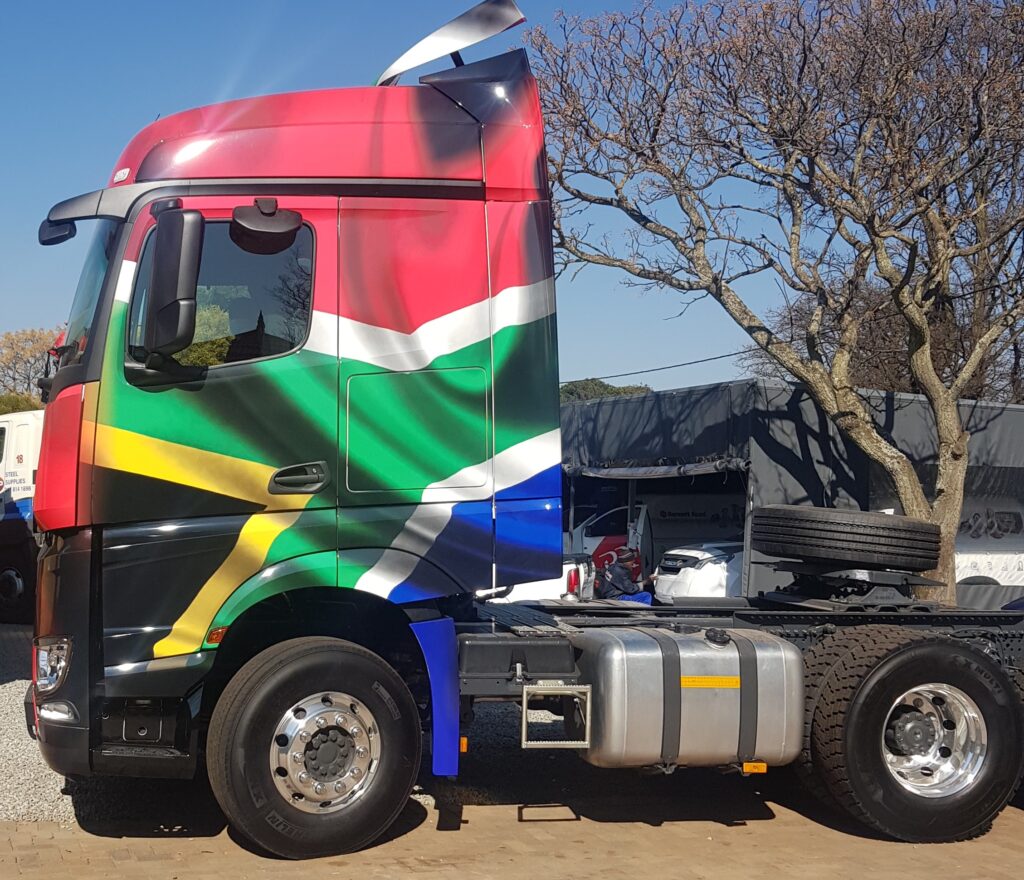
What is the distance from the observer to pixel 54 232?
221 inches

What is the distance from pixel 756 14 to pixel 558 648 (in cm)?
1296

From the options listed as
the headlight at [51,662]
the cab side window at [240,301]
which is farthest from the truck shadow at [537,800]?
the cab side window at [240,301]

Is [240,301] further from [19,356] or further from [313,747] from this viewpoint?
[19,356]

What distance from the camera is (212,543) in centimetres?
532

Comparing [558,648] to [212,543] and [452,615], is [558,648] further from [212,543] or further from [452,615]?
[212,543]

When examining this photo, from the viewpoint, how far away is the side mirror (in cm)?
511

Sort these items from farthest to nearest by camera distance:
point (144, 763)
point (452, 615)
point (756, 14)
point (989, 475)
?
point (989, 475) → point (756, 14) → point (452, 615) → point (144, 763)

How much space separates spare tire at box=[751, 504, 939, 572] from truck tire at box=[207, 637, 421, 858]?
2582mm

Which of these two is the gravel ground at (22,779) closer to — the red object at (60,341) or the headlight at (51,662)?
the headlight at (51,662)

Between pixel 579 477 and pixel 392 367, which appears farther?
pixel 579 477

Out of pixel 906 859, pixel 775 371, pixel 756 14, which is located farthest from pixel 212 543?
pixel 775 371

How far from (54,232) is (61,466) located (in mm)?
1204

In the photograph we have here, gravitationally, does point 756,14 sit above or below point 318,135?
above

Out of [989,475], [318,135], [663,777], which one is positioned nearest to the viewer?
[318,135]
